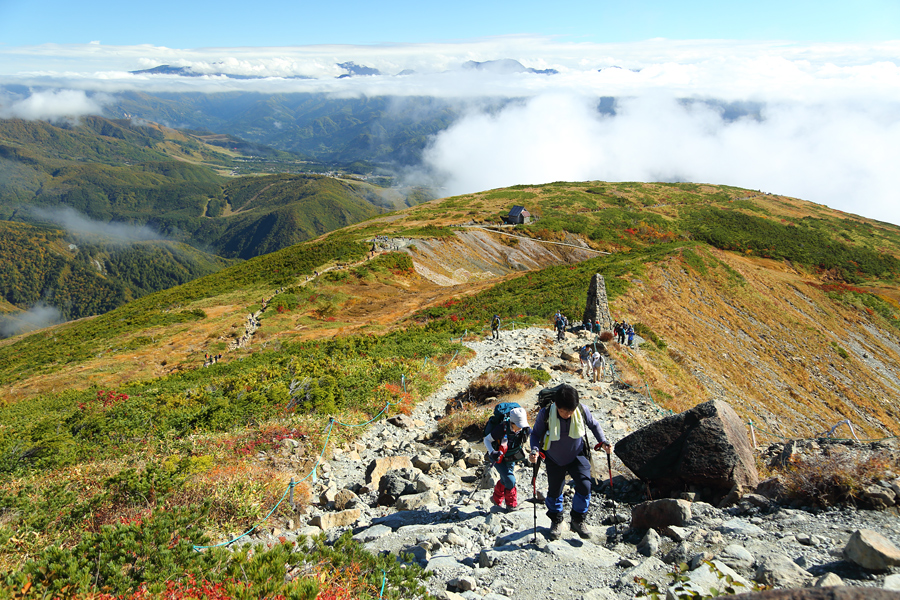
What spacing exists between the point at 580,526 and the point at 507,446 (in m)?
1.74

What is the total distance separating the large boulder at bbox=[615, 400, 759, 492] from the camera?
744cm

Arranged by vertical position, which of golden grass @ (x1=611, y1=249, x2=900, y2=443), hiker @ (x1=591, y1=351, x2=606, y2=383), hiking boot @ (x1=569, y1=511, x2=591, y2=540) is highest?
hiking boot @ (x1=569, y1=511, x2=591, y2=540)

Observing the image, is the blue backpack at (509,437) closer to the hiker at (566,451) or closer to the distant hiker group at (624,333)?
the hiker at (566,451)

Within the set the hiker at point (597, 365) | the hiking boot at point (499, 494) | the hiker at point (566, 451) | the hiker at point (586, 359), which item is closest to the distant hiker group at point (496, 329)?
the hiker at point (586, 359)

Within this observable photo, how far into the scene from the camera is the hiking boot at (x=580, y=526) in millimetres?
6801

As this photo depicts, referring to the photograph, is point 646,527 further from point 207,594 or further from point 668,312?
point 668,312

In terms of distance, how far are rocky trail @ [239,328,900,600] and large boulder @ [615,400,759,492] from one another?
1.52 feet

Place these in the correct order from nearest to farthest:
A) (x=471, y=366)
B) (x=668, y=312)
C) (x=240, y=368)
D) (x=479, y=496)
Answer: (x=479, y=496), (x=471, y=366), (x=240, y=368), (x=668, y=312)

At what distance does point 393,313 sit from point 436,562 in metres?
32.5

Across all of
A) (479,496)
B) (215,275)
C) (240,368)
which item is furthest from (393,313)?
(215,275)

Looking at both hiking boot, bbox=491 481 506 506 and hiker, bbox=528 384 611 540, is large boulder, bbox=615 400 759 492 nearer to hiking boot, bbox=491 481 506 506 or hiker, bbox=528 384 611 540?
hiker, bbox=528 384 611 540

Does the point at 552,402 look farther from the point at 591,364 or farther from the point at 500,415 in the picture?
the point at 591,364

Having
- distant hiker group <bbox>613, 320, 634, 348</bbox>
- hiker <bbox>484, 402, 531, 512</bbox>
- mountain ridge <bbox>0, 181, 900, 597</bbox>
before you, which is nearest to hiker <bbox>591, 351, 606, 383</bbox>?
mountain ridge <bbox>0, 181, 900, 597</bbox>

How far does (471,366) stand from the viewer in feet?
65.6
